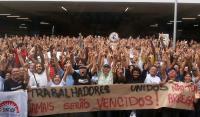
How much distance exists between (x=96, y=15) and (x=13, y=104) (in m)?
34.5

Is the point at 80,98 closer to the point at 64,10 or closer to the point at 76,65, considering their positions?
the point at 76,65

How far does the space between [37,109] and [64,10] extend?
31.2 metres

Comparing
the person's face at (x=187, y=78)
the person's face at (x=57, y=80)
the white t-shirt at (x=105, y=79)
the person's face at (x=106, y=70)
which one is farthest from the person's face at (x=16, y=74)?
the person's face at (x=187, y=78)

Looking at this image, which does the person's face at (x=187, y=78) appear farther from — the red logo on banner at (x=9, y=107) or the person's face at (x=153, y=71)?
the red logo on banner at (x=9, y=107)

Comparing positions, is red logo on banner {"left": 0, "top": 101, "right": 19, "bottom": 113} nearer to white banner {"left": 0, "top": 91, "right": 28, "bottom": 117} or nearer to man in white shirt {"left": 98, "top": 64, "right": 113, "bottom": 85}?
white banner {"left": 0, "top": 91, "right": 28, "bottom": 117}

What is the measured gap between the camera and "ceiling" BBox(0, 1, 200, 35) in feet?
121

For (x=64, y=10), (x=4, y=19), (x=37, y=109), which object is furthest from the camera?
(x=4, y=19)

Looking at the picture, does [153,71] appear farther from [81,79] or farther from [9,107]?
[9,107]

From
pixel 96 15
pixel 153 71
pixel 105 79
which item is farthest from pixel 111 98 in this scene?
pixel 96 15

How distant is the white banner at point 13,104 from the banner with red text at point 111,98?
24 centimetres

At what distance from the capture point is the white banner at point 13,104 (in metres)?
10.3

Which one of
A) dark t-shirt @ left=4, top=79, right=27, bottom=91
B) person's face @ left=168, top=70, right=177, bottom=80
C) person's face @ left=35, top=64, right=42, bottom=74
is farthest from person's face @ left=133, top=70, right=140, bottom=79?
dark t-shirt @ left=4, top=79, right=27, bottom=91

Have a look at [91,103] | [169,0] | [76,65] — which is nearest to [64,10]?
[169,0]

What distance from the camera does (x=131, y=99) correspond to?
11.2m
